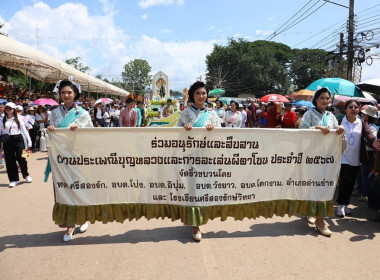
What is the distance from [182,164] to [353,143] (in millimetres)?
2534

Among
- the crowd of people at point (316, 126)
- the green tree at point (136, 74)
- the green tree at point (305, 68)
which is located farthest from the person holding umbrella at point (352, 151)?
the green tree at point (136, 74)

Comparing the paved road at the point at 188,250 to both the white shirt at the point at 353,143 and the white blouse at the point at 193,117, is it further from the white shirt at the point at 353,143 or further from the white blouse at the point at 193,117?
the white blouse at the point at 193,117

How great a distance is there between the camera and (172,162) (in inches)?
128

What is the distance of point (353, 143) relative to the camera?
4.10m

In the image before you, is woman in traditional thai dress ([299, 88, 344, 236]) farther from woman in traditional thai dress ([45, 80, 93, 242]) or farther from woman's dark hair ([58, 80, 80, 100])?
woman's dark hair ([58, 80, 80, 100])

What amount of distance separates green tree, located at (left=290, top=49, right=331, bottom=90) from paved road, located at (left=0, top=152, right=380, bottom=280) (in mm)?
50280

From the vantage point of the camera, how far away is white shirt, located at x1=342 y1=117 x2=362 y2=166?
13.4 ft

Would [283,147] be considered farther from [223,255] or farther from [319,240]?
[223,255]

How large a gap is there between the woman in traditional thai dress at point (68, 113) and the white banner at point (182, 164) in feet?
0.67

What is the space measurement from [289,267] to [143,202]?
1.63 meters

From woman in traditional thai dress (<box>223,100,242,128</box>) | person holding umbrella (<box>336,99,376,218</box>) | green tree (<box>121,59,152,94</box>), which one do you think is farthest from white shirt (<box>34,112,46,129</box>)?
green tree (<box>121,59,152,94</box>)

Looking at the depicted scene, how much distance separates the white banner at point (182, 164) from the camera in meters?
3.19

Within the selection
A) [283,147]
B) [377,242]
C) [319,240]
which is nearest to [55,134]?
[283,147]

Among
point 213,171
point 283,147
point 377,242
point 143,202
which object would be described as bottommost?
point 377,242
